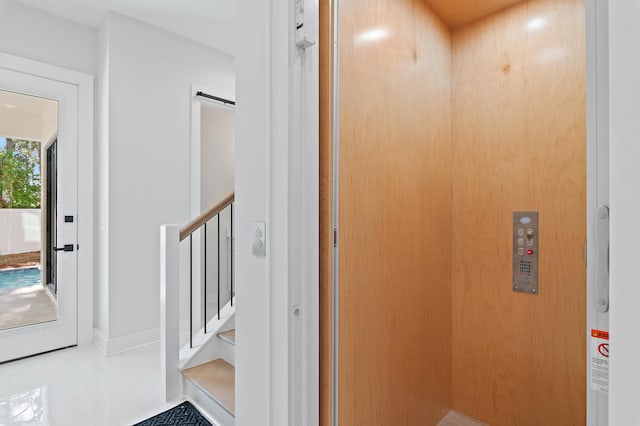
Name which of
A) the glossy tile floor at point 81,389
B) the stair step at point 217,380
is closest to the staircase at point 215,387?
the stair step at point 217,380

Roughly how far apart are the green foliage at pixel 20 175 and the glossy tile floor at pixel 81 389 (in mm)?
1237

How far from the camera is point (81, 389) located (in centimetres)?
220

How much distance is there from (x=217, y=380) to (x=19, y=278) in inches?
76.7

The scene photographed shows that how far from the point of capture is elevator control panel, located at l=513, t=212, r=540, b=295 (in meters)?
1.71

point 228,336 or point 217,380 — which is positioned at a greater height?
point 228,336

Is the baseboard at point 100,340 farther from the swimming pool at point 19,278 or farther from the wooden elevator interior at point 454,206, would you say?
the wooden elevator interior at point 454,206

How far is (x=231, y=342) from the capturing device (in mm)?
2211

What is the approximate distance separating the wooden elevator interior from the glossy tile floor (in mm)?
1456

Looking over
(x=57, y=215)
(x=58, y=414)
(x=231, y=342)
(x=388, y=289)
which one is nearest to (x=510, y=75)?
(x=388, y=289)

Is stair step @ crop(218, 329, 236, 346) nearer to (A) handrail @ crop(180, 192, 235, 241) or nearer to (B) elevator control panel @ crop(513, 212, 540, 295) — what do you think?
(A) handrail @ crop(180, 192, 235, 241)

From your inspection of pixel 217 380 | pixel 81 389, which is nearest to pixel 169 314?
pixel 217 380

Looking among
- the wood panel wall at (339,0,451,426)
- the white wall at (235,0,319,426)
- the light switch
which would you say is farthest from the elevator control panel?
the light switch

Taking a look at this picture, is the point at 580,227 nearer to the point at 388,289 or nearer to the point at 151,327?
the point at 388,289

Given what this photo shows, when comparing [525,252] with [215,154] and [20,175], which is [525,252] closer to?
[20,175]
